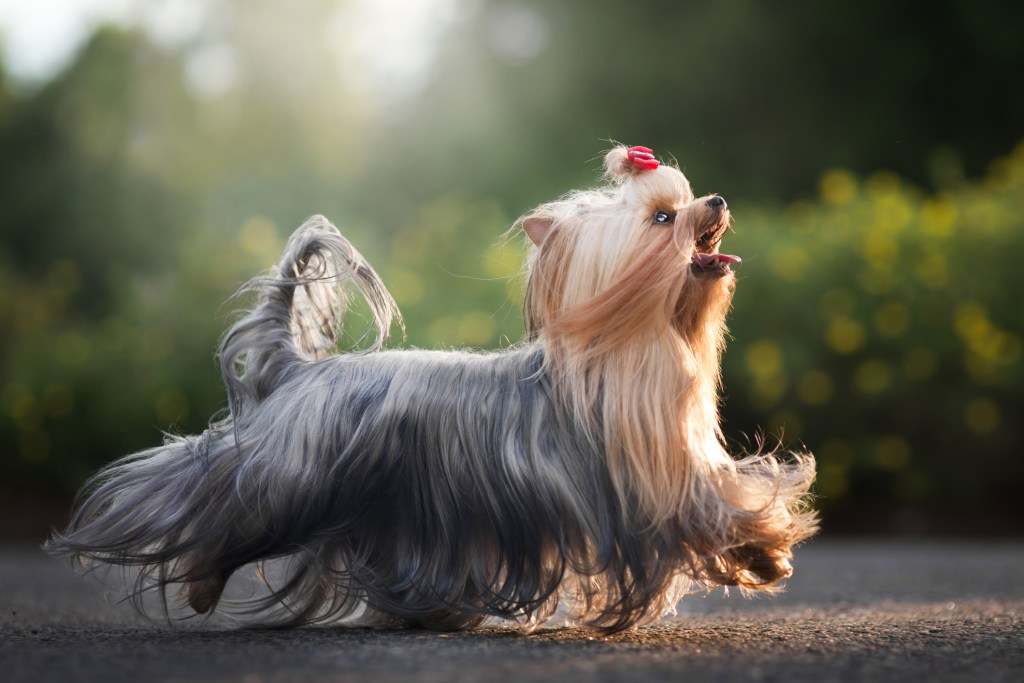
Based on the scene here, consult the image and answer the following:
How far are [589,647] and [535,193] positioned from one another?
43.9 ft

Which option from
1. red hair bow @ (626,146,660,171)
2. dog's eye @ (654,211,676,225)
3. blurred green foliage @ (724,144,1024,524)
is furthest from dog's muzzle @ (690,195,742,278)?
blurred green foliage @ (724,144,1024,524)

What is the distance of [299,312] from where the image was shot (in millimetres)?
4500

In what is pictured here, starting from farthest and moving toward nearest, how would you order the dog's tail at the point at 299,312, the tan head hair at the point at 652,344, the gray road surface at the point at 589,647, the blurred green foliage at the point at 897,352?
the blurred green foliage at the point at 897,352
the dog's tail at the point at 299,312
the tan head hair at the point at 652,344
the gray road surface at the point at 589,647

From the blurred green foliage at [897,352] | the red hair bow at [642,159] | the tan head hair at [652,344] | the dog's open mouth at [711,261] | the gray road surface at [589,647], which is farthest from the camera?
the blurred green foliage at [897,352]

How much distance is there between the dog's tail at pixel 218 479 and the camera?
398 cm

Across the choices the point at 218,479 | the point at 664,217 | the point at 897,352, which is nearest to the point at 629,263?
the point at 664,217

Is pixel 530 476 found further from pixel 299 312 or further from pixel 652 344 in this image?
pixel 299 312

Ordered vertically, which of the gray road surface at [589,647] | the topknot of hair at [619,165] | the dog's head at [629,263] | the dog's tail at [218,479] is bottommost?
the gray road surface at [589,647]

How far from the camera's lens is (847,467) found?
949 cm

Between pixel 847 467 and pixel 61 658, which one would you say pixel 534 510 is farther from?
pixel 847 467

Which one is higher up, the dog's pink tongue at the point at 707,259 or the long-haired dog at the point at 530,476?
the dog's pink tongue at the point at 707,259

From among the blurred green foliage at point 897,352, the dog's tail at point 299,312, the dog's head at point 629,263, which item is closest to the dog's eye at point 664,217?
the dog's head at point 629,263

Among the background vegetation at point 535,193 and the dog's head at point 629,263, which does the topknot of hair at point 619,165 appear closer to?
the dog's head at point 629,263

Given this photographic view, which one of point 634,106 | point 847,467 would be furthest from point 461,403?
point 634,106
